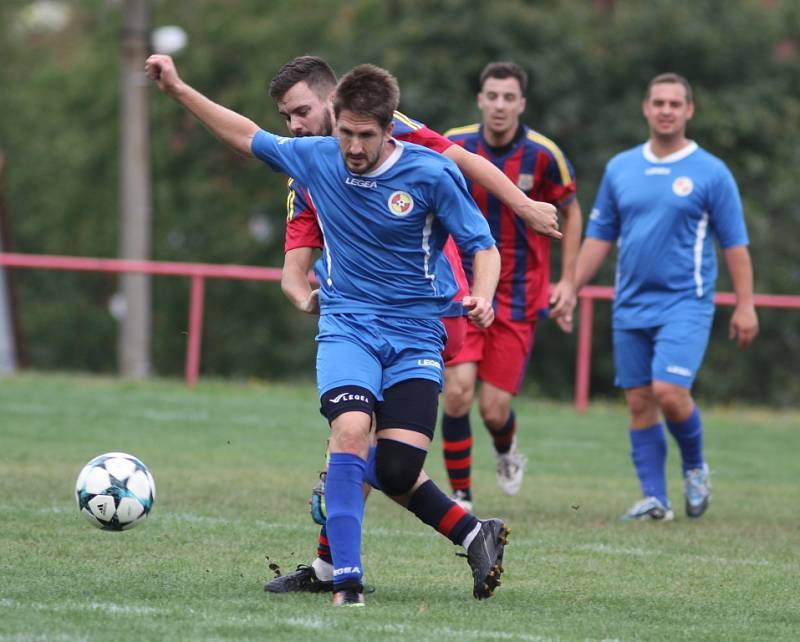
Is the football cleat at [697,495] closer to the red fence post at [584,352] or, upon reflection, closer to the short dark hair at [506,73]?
the short dark hair at [506,73]

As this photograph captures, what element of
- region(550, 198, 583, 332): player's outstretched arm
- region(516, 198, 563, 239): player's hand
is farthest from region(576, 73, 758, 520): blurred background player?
region(516, 198, 563, 239): player's hand

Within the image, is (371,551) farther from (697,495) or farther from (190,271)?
(190,271)

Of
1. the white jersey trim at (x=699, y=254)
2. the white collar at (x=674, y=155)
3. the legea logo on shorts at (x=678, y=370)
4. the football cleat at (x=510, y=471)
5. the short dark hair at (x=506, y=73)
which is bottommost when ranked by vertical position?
the football cleat at (x=510, y=471)

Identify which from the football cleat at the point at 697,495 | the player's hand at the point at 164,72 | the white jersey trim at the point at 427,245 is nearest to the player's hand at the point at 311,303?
the white jersey trim at the point at 427,245

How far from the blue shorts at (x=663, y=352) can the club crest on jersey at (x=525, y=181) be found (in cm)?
103

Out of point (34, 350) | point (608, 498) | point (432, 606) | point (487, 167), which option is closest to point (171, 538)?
point (432, 606)

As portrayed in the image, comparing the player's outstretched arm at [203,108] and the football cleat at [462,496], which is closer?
the player's outstretched arm at [203,108]

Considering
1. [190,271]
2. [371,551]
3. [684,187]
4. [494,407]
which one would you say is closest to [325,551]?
[371,551]

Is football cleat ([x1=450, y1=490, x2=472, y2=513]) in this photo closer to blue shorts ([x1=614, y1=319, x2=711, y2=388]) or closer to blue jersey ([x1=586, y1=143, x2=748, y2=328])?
blue shorts ([x1=614, y1=319, x2=711, y2=388])

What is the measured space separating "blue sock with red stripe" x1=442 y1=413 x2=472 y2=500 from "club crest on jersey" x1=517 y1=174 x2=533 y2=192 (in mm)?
1322

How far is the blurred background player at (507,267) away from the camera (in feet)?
29.4

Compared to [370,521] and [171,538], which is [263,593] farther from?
[370,521]

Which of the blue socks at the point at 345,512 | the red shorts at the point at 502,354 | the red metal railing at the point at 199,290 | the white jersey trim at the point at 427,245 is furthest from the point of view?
the red metal railing at the point at 199,290

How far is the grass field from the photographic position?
216 inches
